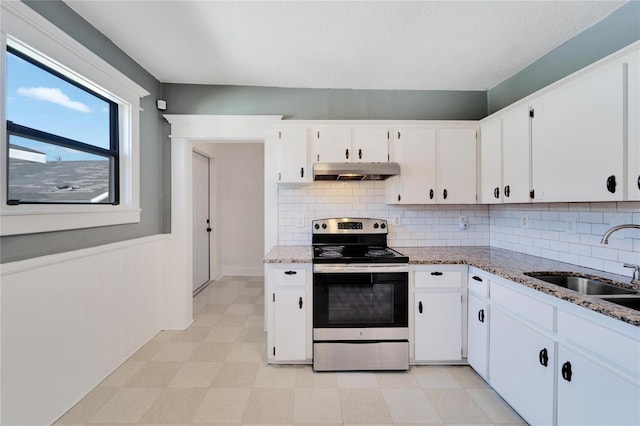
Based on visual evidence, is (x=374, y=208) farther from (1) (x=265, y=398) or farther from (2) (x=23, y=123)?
(2) (x=23, y=123)

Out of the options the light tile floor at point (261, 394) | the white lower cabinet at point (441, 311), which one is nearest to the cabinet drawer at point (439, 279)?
the white lower cabinet at point (441, 311)

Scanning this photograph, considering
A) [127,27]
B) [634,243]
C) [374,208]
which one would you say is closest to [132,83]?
[127,27]

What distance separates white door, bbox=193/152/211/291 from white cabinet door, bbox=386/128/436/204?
3087 millimetres

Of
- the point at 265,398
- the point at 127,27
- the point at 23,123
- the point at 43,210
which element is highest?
the point at 127,27

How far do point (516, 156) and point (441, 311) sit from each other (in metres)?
1.42

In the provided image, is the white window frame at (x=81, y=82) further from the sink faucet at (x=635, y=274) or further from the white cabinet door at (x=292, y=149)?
the sink faucet at (x=635, y=274)

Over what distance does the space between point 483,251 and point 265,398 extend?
238 cm

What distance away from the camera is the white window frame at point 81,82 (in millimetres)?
1490

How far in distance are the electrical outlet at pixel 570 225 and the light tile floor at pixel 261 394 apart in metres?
1.36

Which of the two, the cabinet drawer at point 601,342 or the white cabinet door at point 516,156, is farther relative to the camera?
the white cabinet door at point 516,156

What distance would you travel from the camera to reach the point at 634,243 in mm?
1730

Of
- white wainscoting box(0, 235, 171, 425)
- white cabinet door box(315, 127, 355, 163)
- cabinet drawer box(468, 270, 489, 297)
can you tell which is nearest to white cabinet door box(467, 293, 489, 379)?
cabinet drawer box(468, 270, 489, 297)

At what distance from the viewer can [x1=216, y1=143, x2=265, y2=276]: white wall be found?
5238mm

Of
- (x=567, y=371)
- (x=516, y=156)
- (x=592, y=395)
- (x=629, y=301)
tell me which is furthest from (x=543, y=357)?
(x=516, y=156)
